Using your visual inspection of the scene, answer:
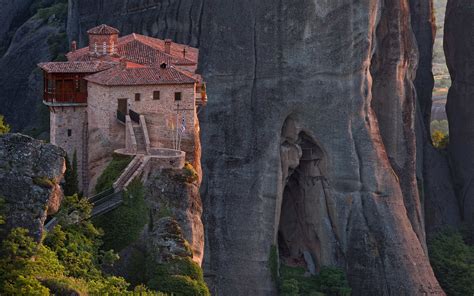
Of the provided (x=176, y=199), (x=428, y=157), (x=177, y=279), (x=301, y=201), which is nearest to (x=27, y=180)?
(x=177, y=279)

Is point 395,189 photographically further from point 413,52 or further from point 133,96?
point 133,96

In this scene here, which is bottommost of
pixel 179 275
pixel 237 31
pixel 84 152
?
pixel 179 275

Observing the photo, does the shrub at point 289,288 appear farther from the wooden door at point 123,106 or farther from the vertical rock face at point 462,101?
the wooden door at point 123,106

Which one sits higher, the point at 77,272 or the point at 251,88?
the point at 251,88

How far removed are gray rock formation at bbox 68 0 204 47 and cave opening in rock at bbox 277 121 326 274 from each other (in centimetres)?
710

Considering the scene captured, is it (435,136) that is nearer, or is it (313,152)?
(313,152)

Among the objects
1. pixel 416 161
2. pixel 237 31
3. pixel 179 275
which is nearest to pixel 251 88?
pixel 237 31

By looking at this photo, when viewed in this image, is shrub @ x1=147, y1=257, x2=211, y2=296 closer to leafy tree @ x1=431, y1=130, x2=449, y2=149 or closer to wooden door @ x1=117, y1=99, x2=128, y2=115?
wooden door @ x1=117, y1=99, x2=128, y2=115

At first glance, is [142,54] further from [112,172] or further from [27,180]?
[27,180]

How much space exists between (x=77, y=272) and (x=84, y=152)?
32.1 feet

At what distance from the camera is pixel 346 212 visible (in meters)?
81.2

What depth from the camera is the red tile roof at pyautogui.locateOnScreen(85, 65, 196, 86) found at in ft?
192

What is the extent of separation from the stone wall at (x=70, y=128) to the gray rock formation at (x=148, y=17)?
2298cm

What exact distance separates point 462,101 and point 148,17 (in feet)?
67.4
